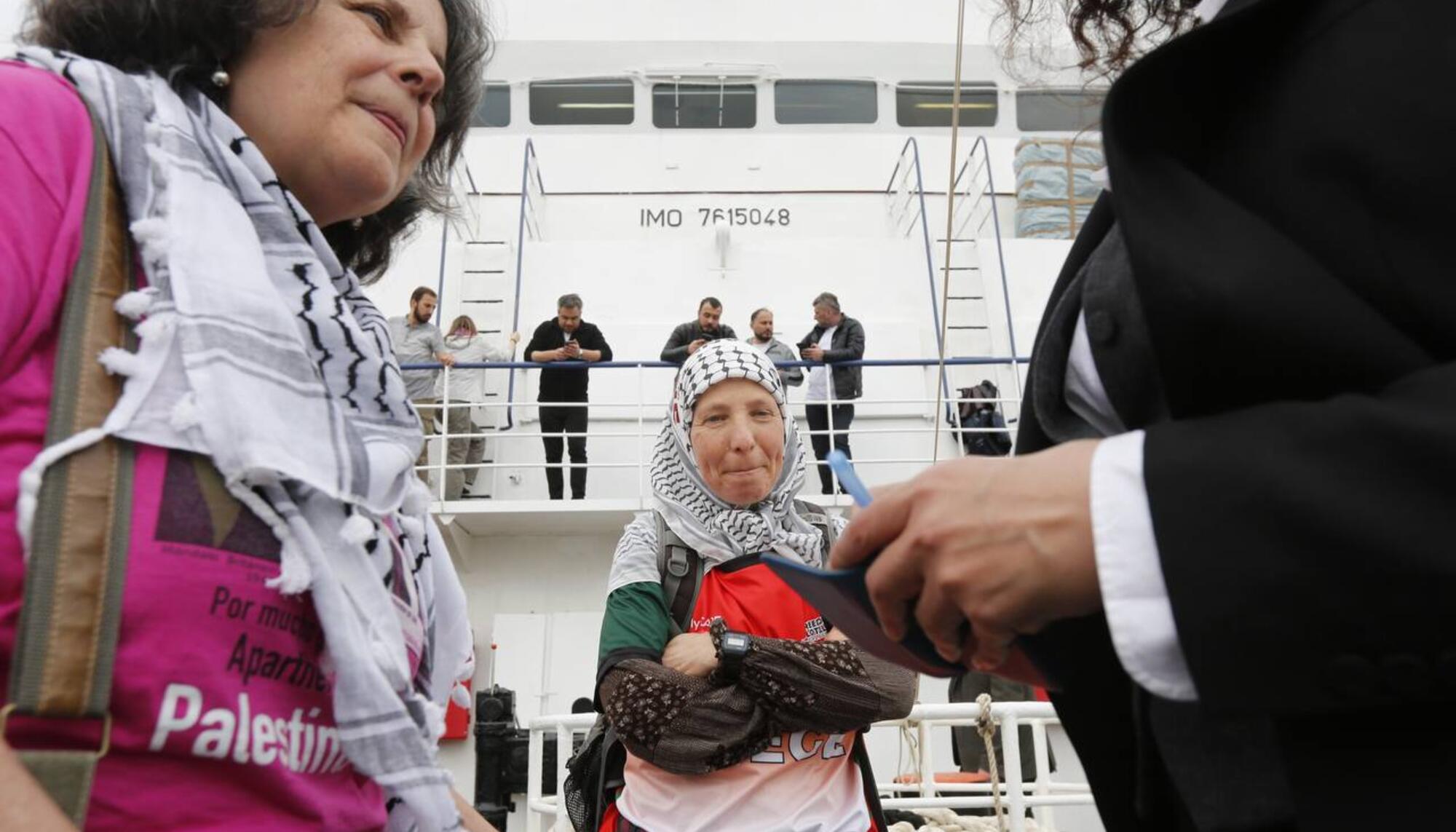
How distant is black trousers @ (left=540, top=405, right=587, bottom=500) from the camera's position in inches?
257

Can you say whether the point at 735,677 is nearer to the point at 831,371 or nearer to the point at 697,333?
the point at 697,333

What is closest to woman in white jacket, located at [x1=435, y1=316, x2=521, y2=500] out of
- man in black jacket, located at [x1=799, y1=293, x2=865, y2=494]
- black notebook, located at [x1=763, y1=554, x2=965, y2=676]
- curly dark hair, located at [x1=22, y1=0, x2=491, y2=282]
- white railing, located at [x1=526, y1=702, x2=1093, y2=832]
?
man in black jacket, located at [x1=799, y1=293, x2=865, y2=494]

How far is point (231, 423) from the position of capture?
80cm

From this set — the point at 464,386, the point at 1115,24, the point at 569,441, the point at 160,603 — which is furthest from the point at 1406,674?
the point at 464,386

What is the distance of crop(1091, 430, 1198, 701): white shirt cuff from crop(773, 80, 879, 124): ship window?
9714 millimetres

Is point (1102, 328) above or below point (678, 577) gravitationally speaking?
above

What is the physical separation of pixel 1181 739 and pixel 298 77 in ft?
3.34

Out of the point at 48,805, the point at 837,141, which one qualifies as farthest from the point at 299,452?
the point at 837,141

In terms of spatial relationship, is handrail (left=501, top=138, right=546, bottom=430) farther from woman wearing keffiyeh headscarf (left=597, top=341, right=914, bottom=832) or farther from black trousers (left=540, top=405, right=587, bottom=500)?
woman wearing keffiyeh headscarf (left=597, top=341, right=914, bottom=832)

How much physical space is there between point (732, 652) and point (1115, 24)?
3.67ft

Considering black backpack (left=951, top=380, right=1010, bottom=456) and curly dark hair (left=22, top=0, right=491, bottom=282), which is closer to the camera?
curly dark hair (left=22, top=0, right=491, bottom=282)

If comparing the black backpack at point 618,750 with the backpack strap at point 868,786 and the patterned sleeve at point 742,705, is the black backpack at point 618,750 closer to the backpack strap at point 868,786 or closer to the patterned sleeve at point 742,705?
the backpack strap at point 868,786

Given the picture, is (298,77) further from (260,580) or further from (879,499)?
(879,499)

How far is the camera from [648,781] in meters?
1.87
